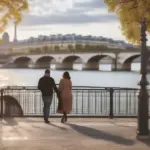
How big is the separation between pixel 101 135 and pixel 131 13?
135 inches

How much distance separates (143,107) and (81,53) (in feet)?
347

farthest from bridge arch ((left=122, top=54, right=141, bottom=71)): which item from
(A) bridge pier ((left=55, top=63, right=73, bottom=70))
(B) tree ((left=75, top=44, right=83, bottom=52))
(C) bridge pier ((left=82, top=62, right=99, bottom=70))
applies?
(B) tree ((left=75, top=44, right=83, bottom=52))

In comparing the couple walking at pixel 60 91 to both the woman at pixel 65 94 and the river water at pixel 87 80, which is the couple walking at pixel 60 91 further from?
the river water at pixel 87 80

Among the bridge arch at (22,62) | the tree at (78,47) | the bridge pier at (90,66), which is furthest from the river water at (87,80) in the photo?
the bridge arch at (22,62)

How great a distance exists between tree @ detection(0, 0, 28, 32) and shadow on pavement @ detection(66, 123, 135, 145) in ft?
12.0

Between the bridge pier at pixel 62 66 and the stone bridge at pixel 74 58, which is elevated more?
the stone bridge at pixel 74 58

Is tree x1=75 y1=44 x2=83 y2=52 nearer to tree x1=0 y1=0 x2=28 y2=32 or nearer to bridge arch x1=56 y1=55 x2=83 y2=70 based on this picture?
bridge arch x1=56 y1=55 x2=83 y2=70

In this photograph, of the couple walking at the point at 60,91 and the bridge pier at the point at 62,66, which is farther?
the bridge pier at the point at 62,66

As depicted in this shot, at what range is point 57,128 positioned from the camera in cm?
1323

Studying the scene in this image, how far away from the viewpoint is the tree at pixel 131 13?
1080 cm

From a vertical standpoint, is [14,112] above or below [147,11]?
below

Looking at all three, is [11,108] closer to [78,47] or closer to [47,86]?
[47,86]

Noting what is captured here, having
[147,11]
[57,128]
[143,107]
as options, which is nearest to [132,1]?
[147,11]

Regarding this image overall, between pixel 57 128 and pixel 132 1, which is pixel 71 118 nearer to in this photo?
pixel 57 128
